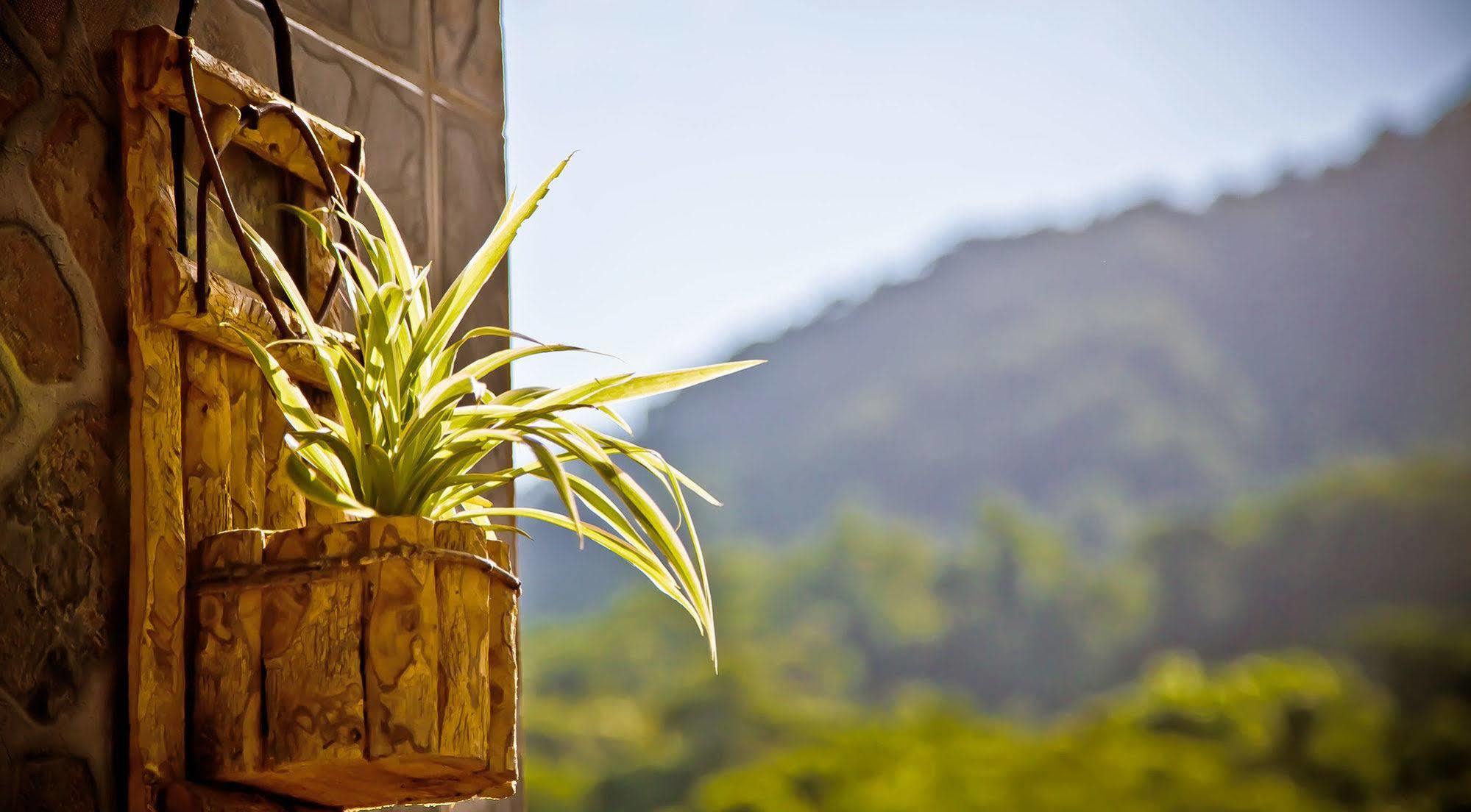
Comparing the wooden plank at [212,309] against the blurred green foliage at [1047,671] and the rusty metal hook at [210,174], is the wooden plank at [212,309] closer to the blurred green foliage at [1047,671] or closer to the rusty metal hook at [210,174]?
the rusty metal hook at [210,174]

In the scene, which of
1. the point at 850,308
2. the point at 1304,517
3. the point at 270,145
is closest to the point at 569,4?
the point at 850,308

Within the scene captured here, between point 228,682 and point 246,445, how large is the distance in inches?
9.6

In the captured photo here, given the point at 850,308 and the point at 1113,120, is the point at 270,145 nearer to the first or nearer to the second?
the point at 850,308

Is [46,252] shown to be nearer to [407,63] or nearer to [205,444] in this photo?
[205,444]

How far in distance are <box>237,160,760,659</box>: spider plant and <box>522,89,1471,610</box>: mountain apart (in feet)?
31.0

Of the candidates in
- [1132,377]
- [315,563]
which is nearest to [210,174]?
[315,563]

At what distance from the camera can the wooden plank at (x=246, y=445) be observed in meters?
1.26

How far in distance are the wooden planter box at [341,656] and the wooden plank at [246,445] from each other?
10 centimetres

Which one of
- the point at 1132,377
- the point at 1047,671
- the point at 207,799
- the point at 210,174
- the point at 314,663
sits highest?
the point at 1132,377

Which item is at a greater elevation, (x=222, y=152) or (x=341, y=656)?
(x=222, y=152)

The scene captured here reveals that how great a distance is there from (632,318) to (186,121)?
13.6m

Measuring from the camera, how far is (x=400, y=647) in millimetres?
1115

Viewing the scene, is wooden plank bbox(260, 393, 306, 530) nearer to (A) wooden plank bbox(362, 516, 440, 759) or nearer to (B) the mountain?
(A) wooden plank bbox(362, 516, 440, 759)

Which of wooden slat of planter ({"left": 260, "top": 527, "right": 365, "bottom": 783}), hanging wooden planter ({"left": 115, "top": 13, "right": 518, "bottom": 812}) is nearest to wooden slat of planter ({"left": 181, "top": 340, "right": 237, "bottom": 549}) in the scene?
hanging wooden planter ({"left": 115, "top": 13, "right": 518, "bottom": 812})
